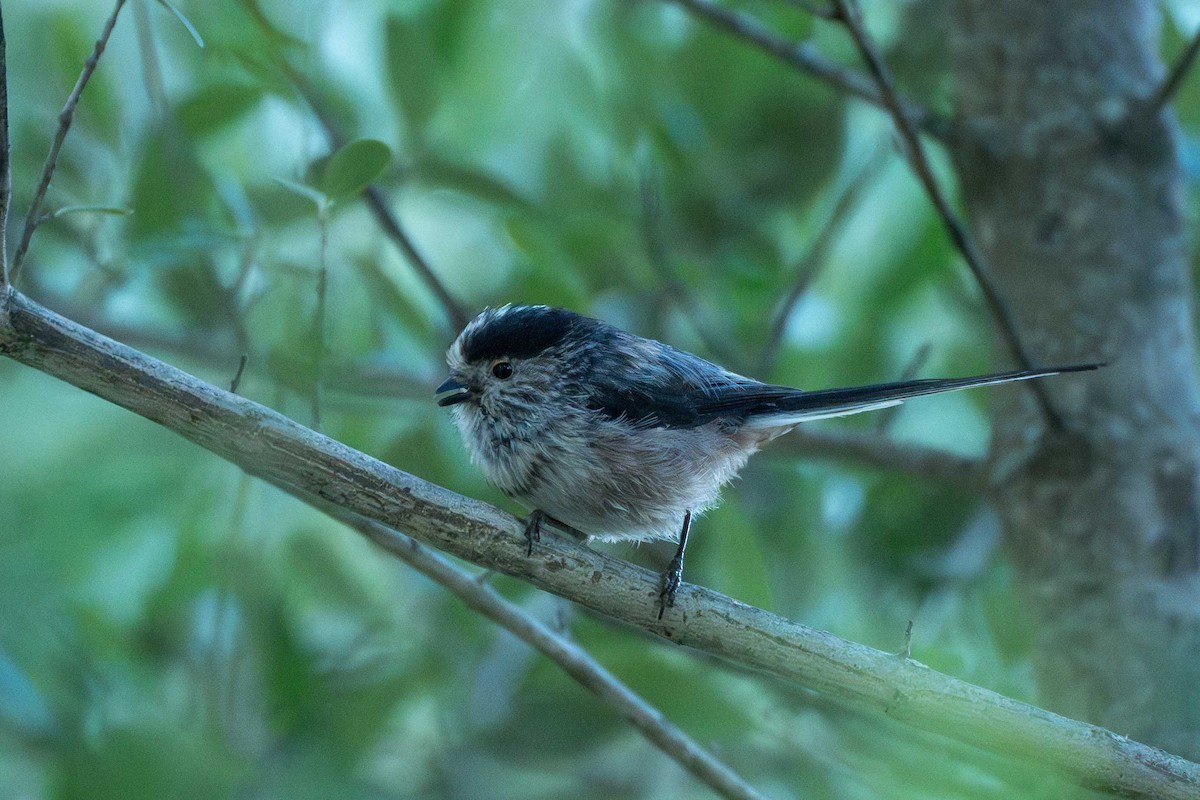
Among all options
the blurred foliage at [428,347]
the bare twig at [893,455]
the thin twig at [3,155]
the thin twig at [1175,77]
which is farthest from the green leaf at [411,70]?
the thin twig at [1175,77]

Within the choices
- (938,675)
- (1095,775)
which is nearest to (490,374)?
(938,675)

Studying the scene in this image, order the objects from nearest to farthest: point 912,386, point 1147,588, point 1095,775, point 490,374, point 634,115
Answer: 1. point 1095,775
2. point 912,386
3. point 1147,588
4. point 490,374
5. point 634,115

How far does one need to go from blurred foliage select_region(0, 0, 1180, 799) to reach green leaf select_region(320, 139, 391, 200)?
0.56m

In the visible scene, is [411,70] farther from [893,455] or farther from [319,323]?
[893,455]

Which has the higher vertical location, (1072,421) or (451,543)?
(1072,421)

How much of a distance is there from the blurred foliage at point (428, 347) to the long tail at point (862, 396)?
350 millimetres

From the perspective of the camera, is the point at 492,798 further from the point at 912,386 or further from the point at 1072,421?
the point at 1072,421

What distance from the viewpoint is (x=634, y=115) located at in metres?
3.63

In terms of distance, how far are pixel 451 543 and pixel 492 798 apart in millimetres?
1643

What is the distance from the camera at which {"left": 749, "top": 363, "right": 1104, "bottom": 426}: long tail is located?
238 cm

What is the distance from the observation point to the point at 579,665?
8.11ft

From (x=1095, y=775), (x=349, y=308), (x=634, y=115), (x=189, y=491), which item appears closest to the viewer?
(x=1095, y=775)

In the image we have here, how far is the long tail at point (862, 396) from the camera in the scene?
238 cm

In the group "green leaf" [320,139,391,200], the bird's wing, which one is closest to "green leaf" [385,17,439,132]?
the bird's wing
